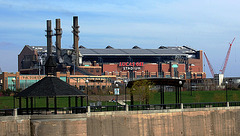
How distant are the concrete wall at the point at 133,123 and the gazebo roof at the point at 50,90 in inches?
96.4

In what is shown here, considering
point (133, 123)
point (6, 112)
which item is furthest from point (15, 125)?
→ point (133, 123)

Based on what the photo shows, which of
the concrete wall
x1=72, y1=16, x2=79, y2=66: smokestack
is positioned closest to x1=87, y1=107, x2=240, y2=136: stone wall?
the concrete wall

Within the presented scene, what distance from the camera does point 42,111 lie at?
53.2 m

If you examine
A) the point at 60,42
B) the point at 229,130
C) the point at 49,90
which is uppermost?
the point at 60,42

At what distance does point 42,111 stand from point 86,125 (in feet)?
15.9

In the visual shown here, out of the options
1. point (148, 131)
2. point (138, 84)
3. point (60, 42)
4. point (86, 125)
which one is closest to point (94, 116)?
point (86, 125)

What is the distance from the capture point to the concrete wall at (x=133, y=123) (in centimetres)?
5203

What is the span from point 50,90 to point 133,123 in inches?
592

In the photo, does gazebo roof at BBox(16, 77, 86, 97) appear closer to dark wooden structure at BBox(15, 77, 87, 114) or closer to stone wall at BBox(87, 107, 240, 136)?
dark wooden structure at BBox(15, 77, 87, 114)

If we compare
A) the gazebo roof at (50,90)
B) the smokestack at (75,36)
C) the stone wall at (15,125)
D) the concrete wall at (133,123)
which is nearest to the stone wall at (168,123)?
the concrete wall at (133,123)

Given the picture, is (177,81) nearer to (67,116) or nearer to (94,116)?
(94,116)

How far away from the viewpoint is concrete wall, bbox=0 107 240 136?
52031 millimetres

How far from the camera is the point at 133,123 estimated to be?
214 feet

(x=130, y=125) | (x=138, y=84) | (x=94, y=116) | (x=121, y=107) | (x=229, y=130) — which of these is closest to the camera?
(x=94, y=116)
